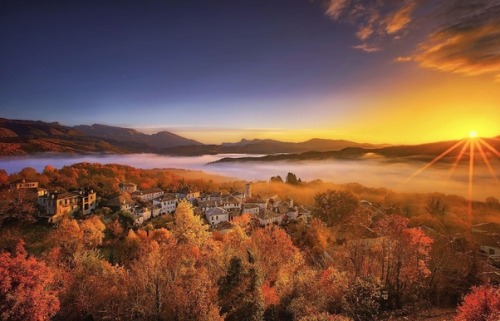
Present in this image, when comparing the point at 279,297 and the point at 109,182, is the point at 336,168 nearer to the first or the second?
the point at 109,182

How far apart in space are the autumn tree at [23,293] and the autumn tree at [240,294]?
1127 cm

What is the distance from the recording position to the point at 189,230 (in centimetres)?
4497

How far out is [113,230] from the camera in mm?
47500

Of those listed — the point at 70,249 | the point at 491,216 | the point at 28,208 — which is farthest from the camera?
the point at 491,216

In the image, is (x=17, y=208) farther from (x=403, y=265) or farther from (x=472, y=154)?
(x=472, y=154)

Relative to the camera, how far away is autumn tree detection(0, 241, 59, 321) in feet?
59.6

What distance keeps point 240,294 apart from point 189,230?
24734 millimetres

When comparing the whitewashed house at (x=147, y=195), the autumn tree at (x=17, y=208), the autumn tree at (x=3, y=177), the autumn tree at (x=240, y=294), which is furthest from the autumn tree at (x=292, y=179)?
the autumn tree at (x=240, y=294)

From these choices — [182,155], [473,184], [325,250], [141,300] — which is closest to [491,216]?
[473,184]

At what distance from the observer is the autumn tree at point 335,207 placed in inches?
2601

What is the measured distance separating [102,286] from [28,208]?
36.8m

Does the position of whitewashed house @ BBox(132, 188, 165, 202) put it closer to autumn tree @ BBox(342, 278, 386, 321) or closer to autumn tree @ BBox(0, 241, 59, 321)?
autumn tree @ BBox(0, 241, 59, 321)

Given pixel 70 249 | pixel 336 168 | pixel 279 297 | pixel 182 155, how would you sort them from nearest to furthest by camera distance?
1. pixel 279 297
2. pixel 70 249
3. pixel 336 168
4. pixel 182 155

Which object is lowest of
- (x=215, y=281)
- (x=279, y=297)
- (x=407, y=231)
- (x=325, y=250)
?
(x=325, y=250)
